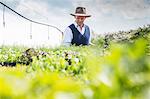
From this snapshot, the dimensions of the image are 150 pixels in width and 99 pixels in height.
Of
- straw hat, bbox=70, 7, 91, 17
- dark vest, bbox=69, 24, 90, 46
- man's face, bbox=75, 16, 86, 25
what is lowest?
dark vest, bbox=69, 24, 90, 46

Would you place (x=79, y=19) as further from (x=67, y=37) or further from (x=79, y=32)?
(x=67, y=37)

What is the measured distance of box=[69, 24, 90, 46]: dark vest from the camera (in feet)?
37.3

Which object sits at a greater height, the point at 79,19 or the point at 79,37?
the point at 79,19

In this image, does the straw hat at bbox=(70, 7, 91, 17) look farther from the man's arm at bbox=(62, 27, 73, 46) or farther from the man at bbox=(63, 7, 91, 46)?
the man's arm at bbox=(62, 27, 73, 46)

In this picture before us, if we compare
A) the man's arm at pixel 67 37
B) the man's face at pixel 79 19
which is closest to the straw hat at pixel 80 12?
the man's face at pixel 79 19

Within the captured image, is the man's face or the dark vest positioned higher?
the man's face

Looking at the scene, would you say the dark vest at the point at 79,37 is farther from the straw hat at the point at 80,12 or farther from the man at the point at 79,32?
the straw hat at the point at 80,12

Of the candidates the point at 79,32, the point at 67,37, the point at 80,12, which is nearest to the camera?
the point at 67,37

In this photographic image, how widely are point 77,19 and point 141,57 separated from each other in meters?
10.6

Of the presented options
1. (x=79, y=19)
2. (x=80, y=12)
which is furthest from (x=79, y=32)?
(x=80, y=12)

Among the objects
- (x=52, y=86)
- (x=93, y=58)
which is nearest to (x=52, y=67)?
(x=93, y=58)

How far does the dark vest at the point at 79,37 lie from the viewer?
11383 millimetres

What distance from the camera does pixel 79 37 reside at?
37.8 feet

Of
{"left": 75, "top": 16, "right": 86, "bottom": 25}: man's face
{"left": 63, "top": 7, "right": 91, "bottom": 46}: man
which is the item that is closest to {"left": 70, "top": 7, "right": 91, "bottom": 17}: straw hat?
{"left": 63, "top": 7, "right": 91, "bottom": 46}: man
